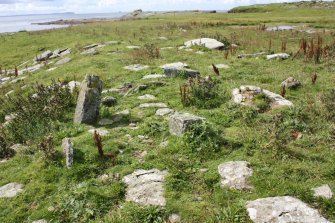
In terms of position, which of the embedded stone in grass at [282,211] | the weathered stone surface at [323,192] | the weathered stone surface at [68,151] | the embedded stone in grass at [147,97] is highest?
the embedded stone in grass at [147,97]

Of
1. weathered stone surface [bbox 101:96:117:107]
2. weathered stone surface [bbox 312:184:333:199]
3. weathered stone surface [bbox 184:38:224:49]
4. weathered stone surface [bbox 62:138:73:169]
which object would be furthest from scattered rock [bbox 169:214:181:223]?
weathered stone surface [bbox 184:38:224:49]

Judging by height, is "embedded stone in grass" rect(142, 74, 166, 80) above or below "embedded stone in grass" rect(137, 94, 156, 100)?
above

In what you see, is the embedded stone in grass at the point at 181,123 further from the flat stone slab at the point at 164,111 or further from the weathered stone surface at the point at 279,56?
the weathered stone surface at the point at 279,56

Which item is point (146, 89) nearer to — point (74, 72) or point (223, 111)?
point (223, 111)

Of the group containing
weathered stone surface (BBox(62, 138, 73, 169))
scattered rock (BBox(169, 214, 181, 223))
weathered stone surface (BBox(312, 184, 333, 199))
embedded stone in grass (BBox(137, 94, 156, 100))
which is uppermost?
embedded stone in grass (BBox(137, 94, 156, 100))

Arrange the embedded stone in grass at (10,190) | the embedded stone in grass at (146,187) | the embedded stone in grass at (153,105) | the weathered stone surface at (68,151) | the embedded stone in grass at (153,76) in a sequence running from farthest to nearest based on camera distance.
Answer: the embedded stone in grass at (153,76), the embedded stone in grass at (153,105), the weathered stone surface at (68,151), the embedded stone in grass at (10,190), the embedded stone in grass at (146,187)

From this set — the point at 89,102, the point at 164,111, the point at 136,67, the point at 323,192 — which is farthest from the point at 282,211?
the point at 136,67

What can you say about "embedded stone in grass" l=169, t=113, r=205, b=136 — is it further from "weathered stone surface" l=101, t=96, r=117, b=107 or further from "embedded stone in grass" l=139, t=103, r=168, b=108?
"weathered stone surface" l=101, t=96, r=117, b=107

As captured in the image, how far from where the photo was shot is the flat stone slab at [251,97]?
10.8 metres

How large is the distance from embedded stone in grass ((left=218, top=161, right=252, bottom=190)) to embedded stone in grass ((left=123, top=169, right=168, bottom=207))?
4.34 ft

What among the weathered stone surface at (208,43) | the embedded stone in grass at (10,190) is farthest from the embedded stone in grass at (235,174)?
the weathered stone surface at (208,43)

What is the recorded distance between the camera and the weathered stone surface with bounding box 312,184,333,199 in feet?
21.0

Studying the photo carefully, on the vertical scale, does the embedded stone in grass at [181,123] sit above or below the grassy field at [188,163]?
above

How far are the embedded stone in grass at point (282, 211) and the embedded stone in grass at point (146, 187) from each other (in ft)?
5.83
